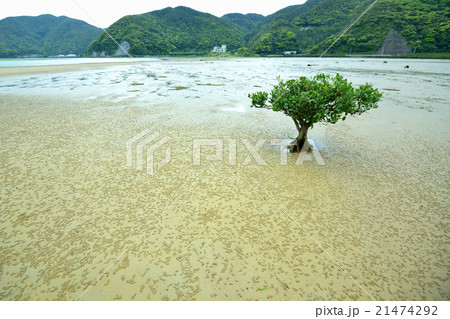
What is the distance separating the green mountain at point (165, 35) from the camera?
78438mm

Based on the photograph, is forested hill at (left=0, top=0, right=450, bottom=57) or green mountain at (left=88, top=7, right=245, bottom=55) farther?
green mountain at (left=88, top=7, right=245, bottom=55)

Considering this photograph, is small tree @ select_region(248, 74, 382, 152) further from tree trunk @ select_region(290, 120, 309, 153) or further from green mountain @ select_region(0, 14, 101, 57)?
green mountain @ select_region(0, 14, 101, 57)

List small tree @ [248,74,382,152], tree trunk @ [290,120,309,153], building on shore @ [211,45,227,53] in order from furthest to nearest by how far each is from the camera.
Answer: building on shore @ [211,45,227,53], tree trunk @ [290,120,309,153], small tree @ [248,74,382,152]

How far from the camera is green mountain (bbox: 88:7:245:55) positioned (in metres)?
78.4

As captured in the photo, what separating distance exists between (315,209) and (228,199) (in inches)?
55.9

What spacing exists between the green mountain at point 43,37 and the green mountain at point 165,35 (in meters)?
27.9

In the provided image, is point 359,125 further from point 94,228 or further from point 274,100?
point 94,228

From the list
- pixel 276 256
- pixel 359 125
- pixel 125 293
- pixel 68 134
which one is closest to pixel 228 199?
pixel 276 256

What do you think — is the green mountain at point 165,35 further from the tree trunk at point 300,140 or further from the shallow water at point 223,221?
the tree trunk at point 300,140

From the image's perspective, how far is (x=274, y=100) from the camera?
16.1 ft

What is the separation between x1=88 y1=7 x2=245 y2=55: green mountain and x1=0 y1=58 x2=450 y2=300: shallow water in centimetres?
8077

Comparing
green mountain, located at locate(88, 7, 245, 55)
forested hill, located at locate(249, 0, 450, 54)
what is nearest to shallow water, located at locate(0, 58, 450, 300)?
forested hill, located at locate(249, 0, 450, 54)

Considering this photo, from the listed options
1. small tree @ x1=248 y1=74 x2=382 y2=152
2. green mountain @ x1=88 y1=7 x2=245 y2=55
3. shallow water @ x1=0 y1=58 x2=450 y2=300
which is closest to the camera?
shallow water @ x1=0 y1=58 x2=450 y2=300

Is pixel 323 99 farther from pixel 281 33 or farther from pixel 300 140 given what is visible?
pixel 281 33
